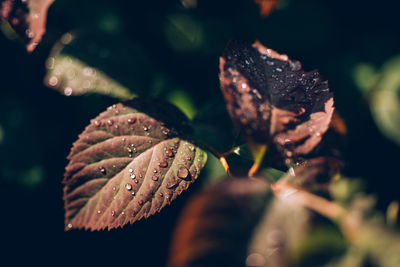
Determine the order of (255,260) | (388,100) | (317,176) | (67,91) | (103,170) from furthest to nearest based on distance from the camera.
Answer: (388,100), (67,91), (103,170), (317,176), (255,260)

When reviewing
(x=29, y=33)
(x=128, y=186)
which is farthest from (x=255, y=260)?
(x=29, y=33)

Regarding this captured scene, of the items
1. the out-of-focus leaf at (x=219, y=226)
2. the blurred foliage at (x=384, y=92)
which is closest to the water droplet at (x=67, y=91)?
the out-of-focus leaf at (x=219, y=226)

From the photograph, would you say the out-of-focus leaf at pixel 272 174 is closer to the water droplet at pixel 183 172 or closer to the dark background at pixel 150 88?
the water droplet at pixel 183 172

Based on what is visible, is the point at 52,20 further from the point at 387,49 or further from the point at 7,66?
the point at 387,49

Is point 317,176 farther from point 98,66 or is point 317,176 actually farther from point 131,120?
point 98,66

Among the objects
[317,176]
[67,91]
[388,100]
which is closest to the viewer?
[317,176]

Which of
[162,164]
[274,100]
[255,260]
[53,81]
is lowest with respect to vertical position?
[53,81]
